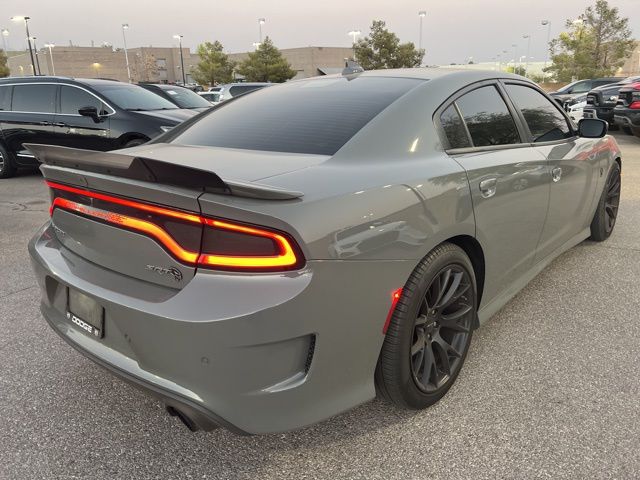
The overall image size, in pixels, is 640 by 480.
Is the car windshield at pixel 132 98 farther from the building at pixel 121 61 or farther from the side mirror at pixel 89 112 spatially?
the building at pixel 121 61

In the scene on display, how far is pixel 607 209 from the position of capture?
4.76m

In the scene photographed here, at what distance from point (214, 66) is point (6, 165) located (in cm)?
4928

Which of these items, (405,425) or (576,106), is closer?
(405,425)

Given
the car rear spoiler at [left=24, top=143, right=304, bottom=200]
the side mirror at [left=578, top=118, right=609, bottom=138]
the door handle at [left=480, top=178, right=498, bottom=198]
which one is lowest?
the door handle at [left=480, top=178, right=498, bottom=198]

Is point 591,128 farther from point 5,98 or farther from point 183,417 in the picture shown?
point 5,98

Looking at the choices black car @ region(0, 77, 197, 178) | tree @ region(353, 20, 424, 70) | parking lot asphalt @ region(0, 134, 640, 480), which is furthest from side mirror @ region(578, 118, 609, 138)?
tree @ region(353, 20, 424, 70)

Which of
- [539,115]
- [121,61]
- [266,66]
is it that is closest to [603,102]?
[539,115]

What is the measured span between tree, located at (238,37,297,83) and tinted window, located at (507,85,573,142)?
46.1m

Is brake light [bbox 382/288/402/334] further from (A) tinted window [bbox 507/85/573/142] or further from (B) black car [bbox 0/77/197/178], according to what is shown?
(B) black car [bbox 0/77/197/178]

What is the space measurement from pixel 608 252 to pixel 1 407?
15.0 feet

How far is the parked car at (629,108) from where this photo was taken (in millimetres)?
11680

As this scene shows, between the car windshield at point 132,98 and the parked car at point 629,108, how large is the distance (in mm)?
9858

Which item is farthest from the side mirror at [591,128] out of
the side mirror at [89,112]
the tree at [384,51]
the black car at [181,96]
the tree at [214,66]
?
the tree at [214,66]

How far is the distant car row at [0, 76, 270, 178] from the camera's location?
8.13 m
